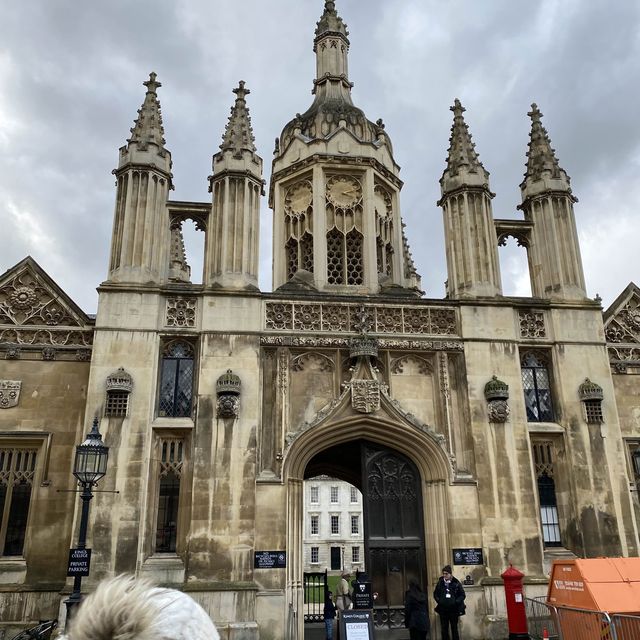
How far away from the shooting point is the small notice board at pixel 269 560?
14342mm

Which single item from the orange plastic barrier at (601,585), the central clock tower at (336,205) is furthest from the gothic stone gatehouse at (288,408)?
the orange plastic barrier at (601,585)

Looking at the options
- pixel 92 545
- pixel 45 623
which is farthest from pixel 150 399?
pixel 45 623

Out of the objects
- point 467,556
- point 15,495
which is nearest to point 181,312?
point 15,495

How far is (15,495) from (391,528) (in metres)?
9.13

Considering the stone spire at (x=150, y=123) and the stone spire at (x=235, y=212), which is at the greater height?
the stone spire at (x=150, y=123)

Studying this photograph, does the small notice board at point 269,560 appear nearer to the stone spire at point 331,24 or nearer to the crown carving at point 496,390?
the crown carving at point 496,390

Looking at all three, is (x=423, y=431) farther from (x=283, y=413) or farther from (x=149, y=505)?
(x=149, y=505)

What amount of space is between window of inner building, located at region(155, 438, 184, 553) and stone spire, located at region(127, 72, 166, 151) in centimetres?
842

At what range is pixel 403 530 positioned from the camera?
15.7 meters

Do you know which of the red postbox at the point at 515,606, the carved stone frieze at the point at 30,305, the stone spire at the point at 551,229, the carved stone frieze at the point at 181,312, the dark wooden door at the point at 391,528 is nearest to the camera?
the red postbox at the point at 515,606

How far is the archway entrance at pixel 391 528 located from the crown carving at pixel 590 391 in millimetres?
4904

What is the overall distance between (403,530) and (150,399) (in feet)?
23.2

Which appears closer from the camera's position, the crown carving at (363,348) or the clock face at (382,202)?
the crown carving at (363,348)

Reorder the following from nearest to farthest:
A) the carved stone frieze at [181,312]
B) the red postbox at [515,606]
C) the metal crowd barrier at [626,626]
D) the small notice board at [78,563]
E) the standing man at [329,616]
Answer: the metal crowd barrier at [626,626] → the small notice board at [78,563] → the red postbox at [515,606] → the standing man at [329,616] → the carved stone frieze at [181,312]
